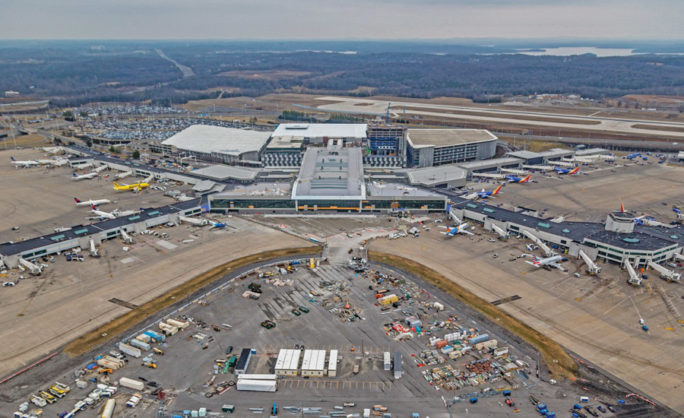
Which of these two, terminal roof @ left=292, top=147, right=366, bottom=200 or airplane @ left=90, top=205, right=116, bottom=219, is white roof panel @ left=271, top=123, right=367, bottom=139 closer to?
terminal roof @ left=292, top=147, right=366, bottom=200

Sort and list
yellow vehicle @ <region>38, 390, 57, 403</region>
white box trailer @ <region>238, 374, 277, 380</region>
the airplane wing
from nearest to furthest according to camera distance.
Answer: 1. yellow vehicle @ <region>38, 390, 57, 403</region>
2. white box trailer @ <region>238, 374, 277, 380</region>
3. the airplane wing

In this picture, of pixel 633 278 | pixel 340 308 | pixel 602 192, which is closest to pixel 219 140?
pixel 340 308

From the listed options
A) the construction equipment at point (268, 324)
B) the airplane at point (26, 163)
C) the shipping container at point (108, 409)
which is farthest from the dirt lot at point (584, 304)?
the airplane at point (26, 163)

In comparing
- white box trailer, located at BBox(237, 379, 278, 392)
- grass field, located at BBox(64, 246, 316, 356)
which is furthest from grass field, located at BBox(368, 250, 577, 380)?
white box trailer, located at BBox(237, 379, 278, 392)

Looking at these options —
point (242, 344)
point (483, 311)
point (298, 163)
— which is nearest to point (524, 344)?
point (483, 311)

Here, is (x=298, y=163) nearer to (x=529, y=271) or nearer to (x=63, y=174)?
(x=63, y=174)

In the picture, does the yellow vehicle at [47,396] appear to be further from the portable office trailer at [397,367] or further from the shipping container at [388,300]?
the shipping container at [388,300]

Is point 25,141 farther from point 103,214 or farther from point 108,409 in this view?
point 108,409
